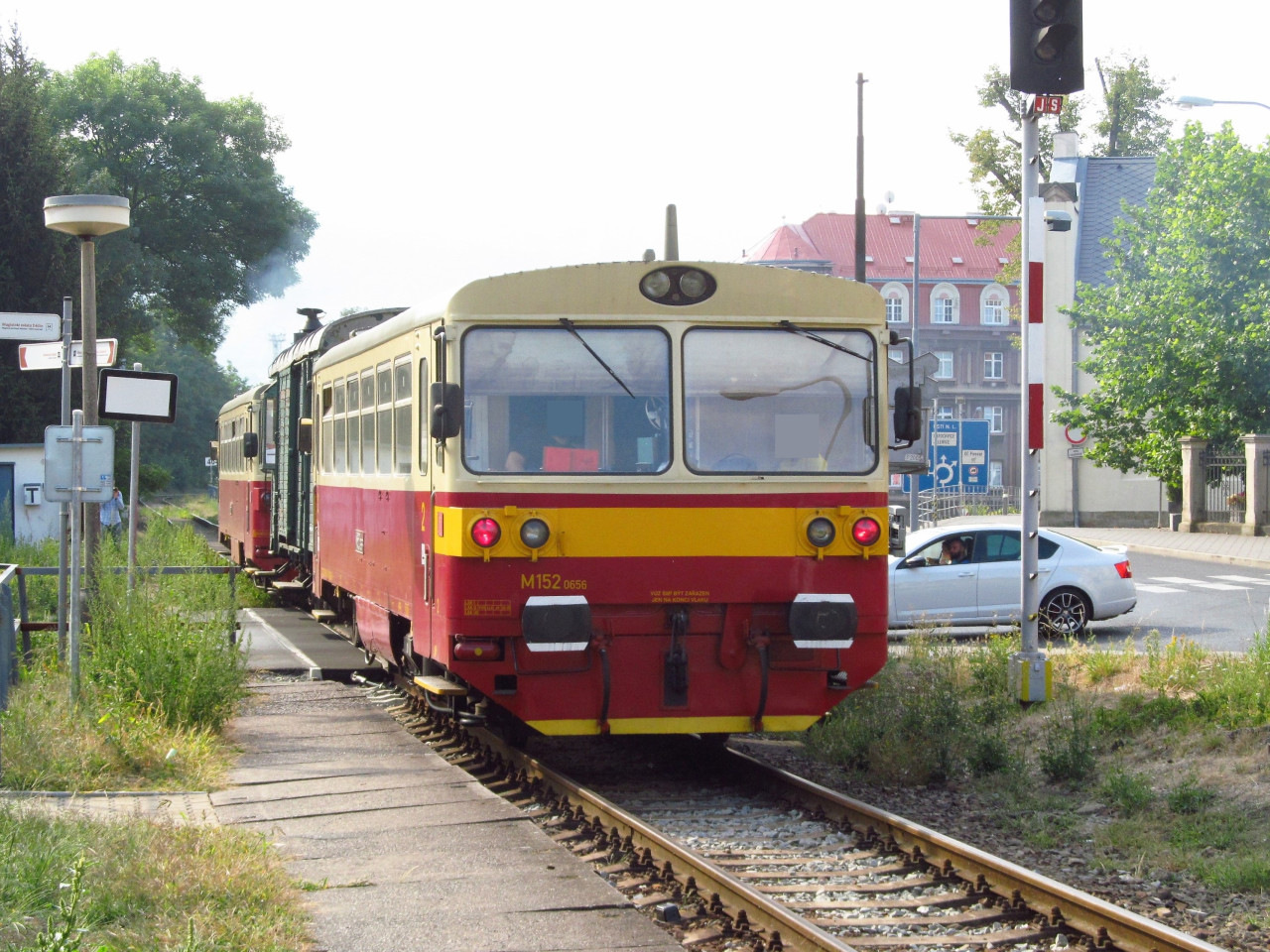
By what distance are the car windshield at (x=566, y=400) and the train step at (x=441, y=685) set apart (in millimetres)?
1387

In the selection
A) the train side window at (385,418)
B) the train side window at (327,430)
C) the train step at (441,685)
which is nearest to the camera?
the train step at (441,685)

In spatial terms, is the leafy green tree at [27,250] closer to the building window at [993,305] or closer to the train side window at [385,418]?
the train side window at [385,418]

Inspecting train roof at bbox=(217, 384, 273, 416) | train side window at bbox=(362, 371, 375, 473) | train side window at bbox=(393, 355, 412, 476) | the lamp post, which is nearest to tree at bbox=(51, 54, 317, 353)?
train roof at bbox=(217, 384, 273, 416)

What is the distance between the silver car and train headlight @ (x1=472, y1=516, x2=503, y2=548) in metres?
9.08

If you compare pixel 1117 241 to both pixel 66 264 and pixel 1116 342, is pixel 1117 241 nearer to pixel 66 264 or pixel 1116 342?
pixel 1116 342

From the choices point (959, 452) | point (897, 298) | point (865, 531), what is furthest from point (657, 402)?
point (897, 298)

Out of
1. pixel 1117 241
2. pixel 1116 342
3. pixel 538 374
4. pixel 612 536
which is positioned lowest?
pixel 612 536

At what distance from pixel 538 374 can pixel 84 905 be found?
3.95m

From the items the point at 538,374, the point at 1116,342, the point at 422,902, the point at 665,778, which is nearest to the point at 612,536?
the point at 538,374

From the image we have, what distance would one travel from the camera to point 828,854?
7.25 metres

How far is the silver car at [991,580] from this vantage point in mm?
16797

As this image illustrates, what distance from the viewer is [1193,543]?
3322 centimetres

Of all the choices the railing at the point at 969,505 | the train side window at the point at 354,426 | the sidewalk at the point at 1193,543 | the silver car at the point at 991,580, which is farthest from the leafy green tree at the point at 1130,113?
the train side window at the point at 354,426

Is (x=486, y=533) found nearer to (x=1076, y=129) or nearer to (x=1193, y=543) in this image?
(x=1193, y=543)
